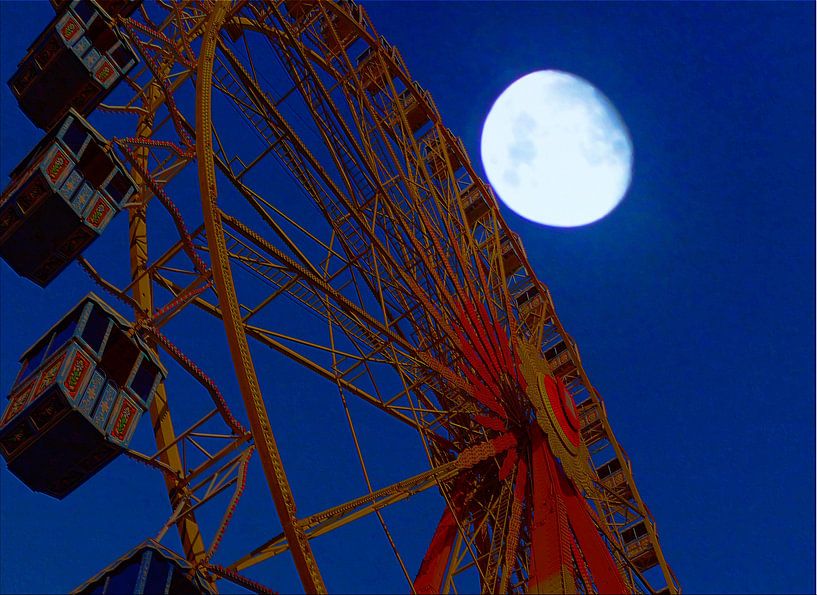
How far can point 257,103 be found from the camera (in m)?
14.4

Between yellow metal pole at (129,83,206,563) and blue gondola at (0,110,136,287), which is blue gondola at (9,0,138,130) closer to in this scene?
yellow metal pole at (129,83,206,563)

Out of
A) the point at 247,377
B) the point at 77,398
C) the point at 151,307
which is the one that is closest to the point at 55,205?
the point at 151,307

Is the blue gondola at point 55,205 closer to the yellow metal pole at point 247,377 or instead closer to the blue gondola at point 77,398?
the blue gondola at point 77,398

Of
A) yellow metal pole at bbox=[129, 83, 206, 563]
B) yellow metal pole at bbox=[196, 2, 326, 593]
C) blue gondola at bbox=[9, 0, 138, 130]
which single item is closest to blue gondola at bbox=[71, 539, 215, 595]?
yellow metal pole at bbox=[129, 83, 206, 563]

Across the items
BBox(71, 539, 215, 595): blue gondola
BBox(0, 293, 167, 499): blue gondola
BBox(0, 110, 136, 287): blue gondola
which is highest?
BBox(0, 110, 136, 287): blue gondola

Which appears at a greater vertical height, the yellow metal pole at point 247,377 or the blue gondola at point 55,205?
the blue gondola at point 55,205

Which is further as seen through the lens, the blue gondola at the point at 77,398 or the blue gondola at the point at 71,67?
the blue gondola at the point at 71,67

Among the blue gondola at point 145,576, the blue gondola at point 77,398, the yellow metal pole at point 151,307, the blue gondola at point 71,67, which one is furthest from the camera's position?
the blue gondola at point 71,67

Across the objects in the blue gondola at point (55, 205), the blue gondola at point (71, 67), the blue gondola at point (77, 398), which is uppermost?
the blue gondola at point (71, 67)

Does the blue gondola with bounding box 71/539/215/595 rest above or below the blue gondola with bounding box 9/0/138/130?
below

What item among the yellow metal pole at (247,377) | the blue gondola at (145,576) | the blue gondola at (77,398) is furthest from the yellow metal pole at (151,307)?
the yellow metal pole at (247,377)

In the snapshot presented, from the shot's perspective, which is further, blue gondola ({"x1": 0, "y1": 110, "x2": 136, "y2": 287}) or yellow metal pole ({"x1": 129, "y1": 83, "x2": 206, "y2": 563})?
blue gondola ({"x1": 0, "y1": 110, "x2": 136, "y2": 287})

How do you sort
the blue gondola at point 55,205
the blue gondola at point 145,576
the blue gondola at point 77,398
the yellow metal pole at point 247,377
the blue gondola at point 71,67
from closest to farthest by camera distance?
the blue gondola at point 145,576 → the yellow metal pole at point 247,377 → the blue gondola at point 77,398 → the blue gondola at point 55,205 → the blue gondola at point 71,67

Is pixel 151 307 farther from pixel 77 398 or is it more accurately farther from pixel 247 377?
pixel 247 377
